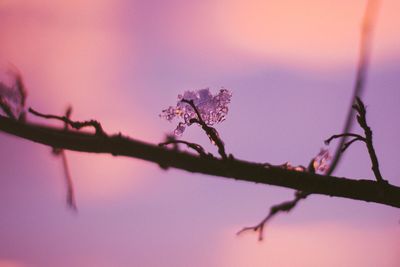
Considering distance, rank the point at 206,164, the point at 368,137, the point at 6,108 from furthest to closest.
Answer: the point at 368,137 < the point at 206,164 < the point at 6,108

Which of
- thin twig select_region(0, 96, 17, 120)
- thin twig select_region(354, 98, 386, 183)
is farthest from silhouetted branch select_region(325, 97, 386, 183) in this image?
thin twig select_region(0, 96, 17, 120)

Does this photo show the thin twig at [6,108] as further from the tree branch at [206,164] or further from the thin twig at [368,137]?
the thin twig at [368,137]

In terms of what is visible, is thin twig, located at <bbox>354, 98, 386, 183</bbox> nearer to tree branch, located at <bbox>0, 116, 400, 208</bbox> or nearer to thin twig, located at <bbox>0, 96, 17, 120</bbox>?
tree branch, located at <bbox>0, 116, 400, 208</bbox>

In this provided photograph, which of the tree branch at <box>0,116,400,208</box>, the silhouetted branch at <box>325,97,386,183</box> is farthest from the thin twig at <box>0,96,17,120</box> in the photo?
the silhouetted branch at <box>325,97,386,183</box>

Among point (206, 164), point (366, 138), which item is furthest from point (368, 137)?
point (206, 164)

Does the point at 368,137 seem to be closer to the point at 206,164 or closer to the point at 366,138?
the point at 366,138

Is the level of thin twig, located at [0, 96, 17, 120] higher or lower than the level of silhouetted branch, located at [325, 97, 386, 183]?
higher

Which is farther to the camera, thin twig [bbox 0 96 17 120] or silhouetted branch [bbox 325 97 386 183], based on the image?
silhouetted branch [bbox 325 97 386 183]

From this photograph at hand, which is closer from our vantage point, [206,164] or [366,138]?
[206,164]
